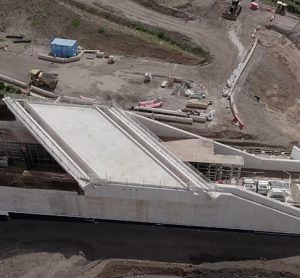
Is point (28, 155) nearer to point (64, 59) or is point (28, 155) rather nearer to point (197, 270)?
point (64, 59)

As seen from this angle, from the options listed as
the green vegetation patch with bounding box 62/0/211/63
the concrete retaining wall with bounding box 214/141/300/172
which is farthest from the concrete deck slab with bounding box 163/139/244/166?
the green vegetation patch with bounding box 62/0/211/63

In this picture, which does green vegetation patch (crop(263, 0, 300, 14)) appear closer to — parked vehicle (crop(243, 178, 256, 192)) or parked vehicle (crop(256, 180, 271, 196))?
parked vehicle (crop(243, 178, 256, 192))

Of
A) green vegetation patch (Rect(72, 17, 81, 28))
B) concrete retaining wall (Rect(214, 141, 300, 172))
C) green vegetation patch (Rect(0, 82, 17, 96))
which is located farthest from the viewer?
green vegetation patch (Rect(72, 17, 81, 28))

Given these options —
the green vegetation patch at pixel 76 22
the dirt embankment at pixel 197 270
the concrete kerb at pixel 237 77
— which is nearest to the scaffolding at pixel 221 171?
the dirt embankment at pixel 197 270

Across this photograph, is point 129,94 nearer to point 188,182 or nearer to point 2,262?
point 188,182

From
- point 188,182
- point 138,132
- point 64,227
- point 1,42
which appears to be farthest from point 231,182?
point 1,42

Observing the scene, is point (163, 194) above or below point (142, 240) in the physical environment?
above
